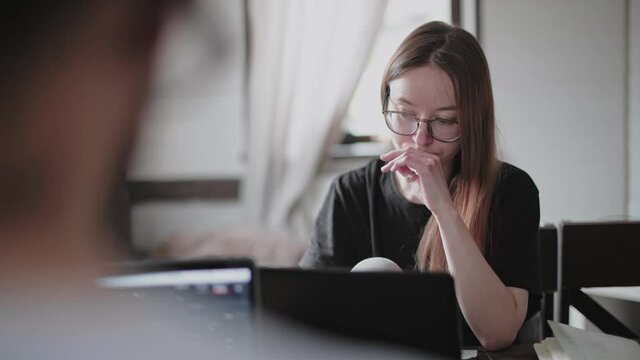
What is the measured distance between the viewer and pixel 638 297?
1305 millimetres

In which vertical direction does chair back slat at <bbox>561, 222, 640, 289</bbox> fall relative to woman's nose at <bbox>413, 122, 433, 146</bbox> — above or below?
below

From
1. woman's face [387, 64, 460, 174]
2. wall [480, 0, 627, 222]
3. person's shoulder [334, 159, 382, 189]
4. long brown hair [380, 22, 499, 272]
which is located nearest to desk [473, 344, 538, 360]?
long brown hair [380, 22, 499, 272]

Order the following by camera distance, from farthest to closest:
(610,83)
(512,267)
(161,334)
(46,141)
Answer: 1. (610,83)
2. (512,267)
3. (161,334)
4. (46,141)

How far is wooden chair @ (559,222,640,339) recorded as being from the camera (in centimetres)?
116

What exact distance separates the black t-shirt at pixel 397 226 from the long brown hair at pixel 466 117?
3 centimetres

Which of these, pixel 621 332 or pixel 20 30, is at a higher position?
pixel 20 30

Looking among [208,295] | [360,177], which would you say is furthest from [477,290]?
[208,295]

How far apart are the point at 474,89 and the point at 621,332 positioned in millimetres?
563

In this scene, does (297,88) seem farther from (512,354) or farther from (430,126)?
(512,354)

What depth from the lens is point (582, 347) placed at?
66 centimetres

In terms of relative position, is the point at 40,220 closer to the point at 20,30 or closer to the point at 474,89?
the point at 20,30

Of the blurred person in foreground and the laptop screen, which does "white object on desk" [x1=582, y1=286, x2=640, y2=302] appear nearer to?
the laptop screen

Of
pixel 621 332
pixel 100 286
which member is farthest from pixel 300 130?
pixel 100 286

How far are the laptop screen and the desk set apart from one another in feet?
1.31
